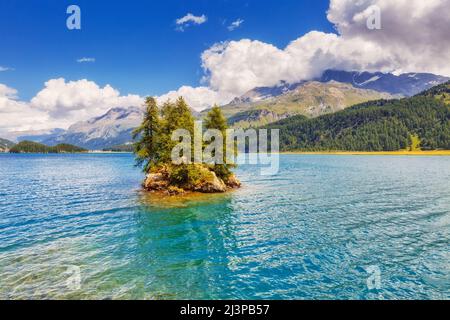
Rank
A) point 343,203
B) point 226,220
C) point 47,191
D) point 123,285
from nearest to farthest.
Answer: point 123,285
point 226,220
point 343,203
point 47,191

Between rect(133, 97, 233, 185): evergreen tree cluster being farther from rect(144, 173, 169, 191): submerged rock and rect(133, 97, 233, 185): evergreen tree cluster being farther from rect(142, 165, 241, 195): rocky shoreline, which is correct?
rect(144, 173, 169, 191): submerged rock

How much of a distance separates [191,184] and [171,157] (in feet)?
21.0

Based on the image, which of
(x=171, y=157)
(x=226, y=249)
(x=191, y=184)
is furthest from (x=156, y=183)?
(x=226, y=249)

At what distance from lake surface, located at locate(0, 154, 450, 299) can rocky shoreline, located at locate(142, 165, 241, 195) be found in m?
9.02

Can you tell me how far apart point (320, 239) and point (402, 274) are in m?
7.95

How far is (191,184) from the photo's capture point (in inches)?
2104

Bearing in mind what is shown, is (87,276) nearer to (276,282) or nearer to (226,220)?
(276,282)

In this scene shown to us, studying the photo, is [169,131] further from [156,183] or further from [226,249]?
[226,249]

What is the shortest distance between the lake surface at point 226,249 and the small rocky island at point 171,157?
31.2 feet

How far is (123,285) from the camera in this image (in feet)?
57.6

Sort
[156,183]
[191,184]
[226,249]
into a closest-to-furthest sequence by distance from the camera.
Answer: [226,249]
[191,184]
[156,183]

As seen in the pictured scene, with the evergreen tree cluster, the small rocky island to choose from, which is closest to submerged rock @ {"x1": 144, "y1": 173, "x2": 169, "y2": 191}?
the small rocky island

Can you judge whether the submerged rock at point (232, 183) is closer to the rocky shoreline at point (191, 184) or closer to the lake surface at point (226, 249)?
the rocky shoreline at point (191, 184)
